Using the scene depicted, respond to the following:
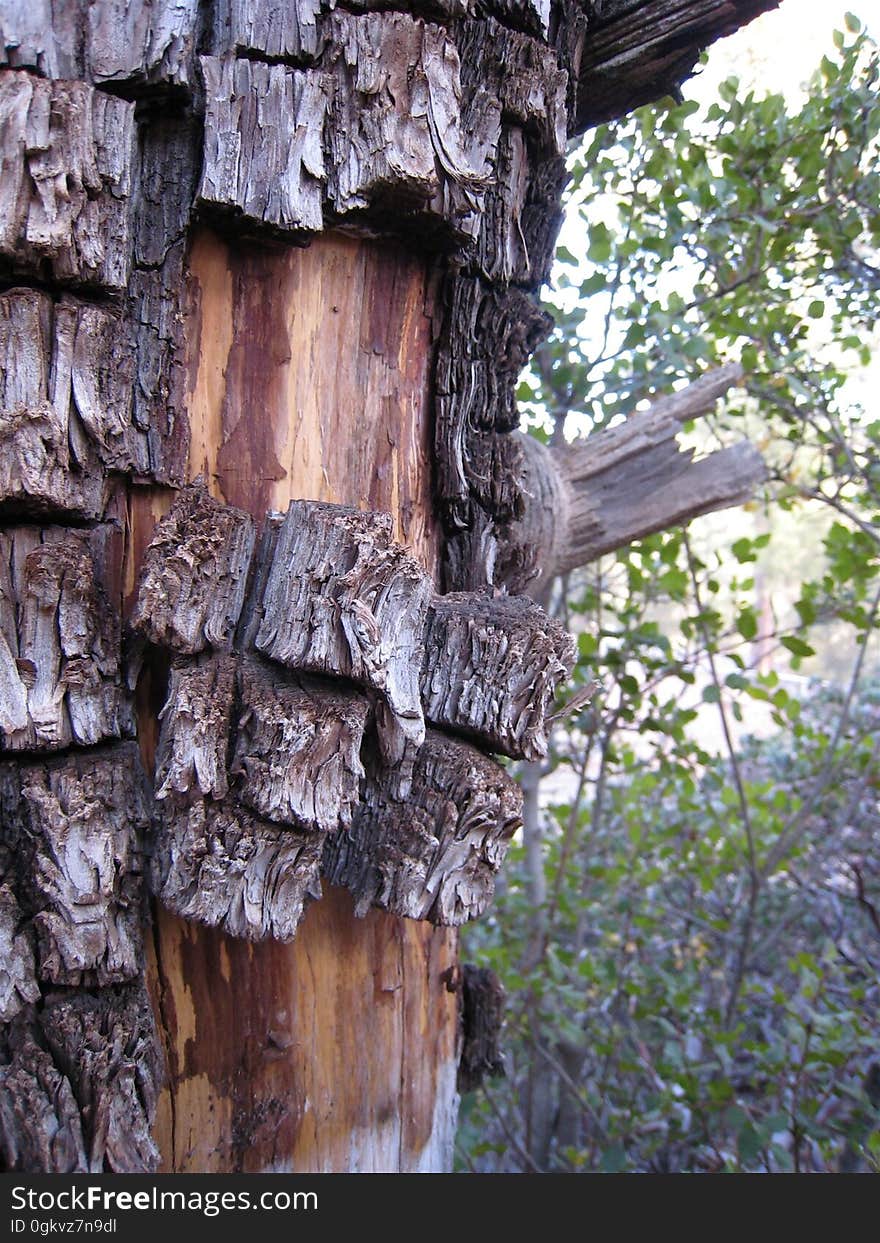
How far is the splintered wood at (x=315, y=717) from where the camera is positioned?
3.17 ft

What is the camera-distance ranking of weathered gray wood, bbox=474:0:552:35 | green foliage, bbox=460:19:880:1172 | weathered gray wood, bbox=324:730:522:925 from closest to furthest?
weathered gray wood, bbox=324:730:522:925 → weathered gray wood, bbox=474:0:552:35 → green foliage, bbox=460:19:880:1172

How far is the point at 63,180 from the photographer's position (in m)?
0.97

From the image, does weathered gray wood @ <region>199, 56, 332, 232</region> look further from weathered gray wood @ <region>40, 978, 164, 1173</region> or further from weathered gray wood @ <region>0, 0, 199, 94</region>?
weathered gray wood @ <region>40, 978, 164, 1173</region>

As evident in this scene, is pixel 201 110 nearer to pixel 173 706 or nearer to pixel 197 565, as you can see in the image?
pixel 197 565

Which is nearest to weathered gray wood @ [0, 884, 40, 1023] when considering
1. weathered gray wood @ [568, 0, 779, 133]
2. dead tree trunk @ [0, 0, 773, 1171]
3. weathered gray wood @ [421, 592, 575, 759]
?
dead tree trunk @ [0, 0, 773, 1171]

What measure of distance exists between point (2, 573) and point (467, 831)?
1.86 ft

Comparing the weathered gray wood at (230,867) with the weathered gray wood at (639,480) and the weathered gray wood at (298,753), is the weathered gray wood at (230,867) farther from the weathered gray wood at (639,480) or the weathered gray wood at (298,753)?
the weathered gray wood at (639,480)

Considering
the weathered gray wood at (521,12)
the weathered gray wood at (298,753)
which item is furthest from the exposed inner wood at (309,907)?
the weathered gray wood at (521,12)

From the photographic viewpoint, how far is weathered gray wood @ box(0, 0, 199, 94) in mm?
1021

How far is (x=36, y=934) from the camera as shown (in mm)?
970

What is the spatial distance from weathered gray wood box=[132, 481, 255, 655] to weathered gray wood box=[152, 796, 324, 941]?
0.17 m

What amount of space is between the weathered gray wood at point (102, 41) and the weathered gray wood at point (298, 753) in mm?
659

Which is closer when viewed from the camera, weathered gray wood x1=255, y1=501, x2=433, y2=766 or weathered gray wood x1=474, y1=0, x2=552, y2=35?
weathered gray wood x1=255, y1=501, x2=433, y2=766
